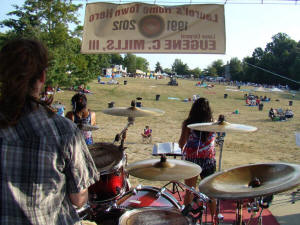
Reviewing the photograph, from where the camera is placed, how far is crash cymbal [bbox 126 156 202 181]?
10.1 feet

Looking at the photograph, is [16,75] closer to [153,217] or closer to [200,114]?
[153,217]

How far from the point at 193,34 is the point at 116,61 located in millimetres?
119781

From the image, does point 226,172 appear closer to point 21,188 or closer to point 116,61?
point 21,188

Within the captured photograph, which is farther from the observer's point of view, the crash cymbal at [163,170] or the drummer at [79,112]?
the drummer at [79,112]

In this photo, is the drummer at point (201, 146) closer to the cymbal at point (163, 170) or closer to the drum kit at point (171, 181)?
the drum kit at point (171, 181)

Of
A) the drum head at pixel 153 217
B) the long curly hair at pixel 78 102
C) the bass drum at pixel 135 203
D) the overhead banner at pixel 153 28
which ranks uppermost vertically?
the overhead banner at pixel 153 28

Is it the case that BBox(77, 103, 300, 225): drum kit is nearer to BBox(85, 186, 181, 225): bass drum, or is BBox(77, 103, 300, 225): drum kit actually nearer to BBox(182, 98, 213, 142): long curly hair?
BBox(85, 186, 181, 225): bass drum

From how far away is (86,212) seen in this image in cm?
326

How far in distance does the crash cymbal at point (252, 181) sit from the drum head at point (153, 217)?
18.6 inches

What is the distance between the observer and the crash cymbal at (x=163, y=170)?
3092mm

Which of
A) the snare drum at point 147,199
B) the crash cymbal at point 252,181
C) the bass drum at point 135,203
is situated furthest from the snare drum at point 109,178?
the crash cymbal at point 252,181

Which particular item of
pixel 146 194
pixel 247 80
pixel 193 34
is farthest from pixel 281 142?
pixel 247 80

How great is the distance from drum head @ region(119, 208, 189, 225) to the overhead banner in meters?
2.78

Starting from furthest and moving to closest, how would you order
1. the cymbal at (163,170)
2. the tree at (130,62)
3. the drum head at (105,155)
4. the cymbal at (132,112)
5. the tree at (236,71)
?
the tree at (130,62)
the tree at (236,71)
the cymbal at (132,112)
the drum head at (105,155)
the cymbal at (163,170)
